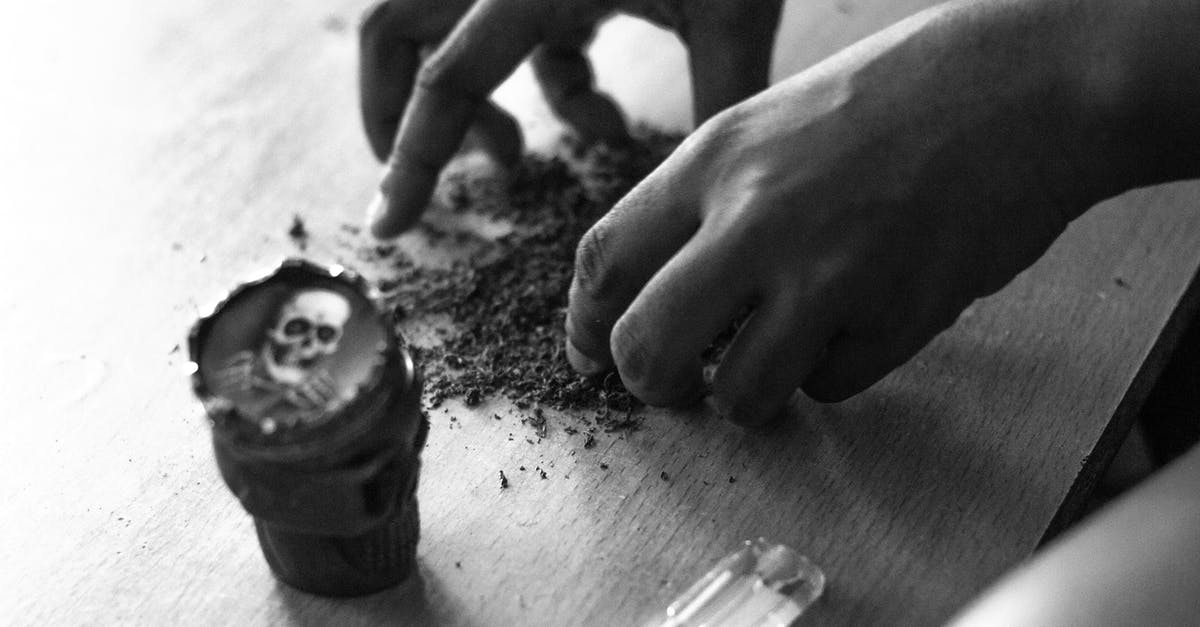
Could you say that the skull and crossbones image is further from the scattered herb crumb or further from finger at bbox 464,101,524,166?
Result: finger at bbox 464,101,524,166

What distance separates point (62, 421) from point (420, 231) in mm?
346

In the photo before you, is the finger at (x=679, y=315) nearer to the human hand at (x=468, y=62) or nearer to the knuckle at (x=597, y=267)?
the knuckle at (x=597, y=267)

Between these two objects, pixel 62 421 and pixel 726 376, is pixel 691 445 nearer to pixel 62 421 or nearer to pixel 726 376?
pixel 726 376

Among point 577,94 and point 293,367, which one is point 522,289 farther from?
point 293,367

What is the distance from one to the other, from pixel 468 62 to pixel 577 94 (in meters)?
0.16

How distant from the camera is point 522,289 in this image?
99 cm

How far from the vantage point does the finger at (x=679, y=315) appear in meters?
0.75

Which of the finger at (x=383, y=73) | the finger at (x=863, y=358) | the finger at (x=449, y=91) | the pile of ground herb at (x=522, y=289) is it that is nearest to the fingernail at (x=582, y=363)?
the pile of ground herb at (x=522, y=289)

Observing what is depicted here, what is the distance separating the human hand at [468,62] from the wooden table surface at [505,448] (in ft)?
0.20

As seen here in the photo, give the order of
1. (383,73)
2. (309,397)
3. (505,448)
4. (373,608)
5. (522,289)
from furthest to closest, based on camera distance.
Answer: (383,73) < (522,289) < (505,448) < (373,608) < (309,397)

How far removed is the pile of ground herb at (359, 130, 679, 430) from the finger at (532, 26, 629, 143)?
2cm

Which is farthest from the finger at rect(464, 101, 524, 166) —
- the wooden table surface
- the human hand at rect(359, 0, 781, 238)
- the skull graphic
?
the skull graphic

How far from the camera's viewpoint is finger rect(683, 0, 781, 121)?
1.04 metres

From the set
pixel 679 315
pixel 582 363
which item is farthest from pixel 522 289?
pixel 679 315
